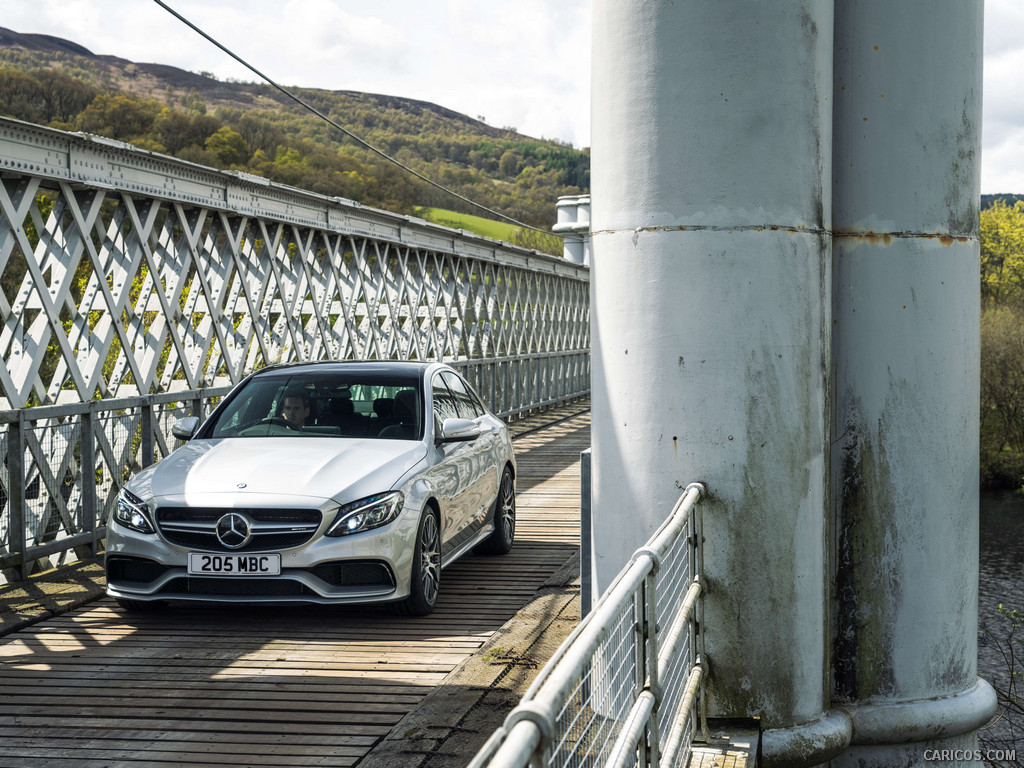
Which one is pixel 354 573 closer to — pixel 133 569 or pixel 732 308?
Result: pixel 133 569

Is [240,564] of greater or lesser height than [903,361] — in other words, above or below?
below

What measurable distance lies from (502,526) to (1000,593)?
18.0 metres

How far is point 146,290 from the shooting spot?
10.1 m

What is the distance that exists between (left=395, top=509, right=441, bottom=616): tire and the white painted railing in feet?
5.67

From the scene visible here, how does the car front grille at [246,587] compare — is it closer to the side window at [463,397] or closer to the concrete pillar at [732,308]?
the concrete pillar at [732,308]

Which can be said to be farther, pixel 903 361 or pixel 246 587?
pixel 246 587

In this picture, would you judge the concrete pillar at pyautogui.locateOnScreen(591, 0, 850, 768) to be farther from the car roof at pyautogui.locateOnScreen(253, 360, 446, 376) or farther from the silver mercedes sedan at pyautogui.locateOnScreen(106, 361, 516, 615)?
the car roof at pyautogui.locateOnScreen(253, 360, 446, 376)

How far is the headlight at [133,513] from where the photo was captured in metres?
6.35

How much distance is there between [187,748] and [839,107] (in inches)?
157

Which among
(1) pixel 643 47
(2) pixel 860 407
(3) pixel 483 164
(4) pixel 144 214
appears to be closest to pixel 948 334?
(2) pixel 860 407

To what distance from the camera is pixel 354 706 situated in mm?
5066

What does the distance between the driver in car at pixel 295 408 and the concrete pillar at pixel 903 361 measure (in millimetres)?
3724

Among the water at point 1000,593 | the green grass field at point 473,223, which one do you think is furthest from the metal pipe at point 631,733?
the green grass field at point 473,223

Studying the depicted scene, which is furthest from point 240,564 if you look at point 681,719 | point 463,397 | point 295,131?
point 295,131
